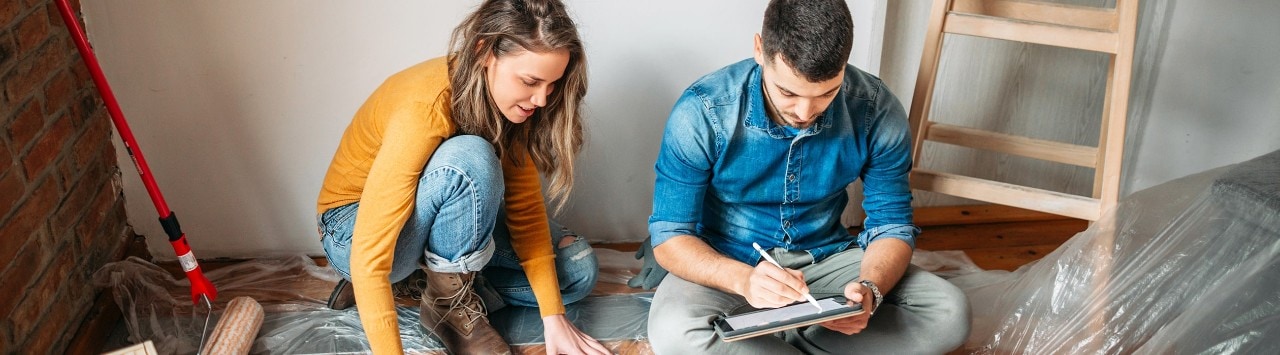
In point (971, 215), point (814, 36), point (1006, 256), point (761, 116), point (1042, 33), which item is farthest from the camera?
point (971, 215)

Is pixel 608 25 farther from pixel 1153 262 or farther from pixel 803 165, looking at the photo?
pixel 1153 262

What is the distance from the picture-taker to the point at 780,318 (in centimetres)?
162

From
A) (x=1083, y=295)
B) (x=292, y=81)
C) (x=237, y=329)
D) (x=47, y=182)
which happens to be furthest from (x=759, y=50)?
(x=47, y=182)

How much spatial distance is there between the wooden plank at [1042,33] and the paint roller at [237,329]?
142 centimetres

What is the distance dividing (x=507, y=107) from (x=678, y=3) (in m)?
0.55

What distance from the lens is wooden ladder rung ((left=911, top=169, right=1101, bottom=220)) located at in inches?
77.2

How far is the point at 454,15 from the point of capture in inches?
79.4

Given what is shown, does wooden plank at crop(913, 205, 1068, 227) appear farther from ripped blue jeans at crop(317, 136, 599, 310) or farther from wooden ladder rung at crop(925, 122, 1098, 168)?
ripped blue jeans at crop(317, 136, 599, 310)

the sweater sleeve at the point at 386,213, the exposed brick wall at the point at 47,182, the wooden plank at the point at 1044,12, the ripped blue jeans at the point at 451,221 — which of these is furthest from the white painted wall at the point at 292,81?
the sweater sleeve at the point at 386,213

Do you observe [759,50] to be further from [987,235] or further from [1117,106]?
[987,235]

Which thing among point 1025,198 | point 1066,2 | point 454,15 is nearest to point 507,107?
point 454,15

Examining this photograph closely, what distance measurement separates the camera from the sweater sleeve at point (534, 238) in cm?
188

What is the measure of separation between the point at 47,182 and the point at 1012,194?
1762 mm

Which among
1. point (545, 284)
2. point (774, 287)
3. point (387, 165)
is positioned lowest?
point (545, 284)
